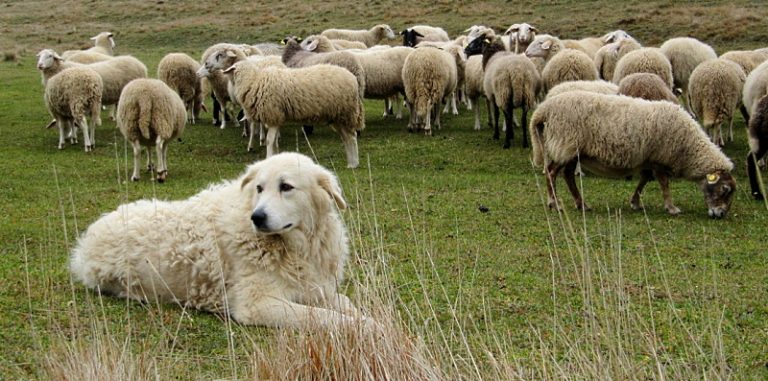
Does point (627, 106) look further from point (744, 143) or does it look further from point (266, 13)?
point (266, 13)

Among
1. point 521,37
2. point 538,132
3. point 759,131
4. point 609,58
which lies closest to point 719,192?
point 759,131

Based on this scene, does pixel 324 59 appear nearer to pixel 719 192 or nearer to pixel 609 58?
pixel 609 58

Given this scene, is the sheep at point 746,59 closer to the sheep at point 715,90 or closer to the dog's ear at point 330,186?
the sheep at point 715,90

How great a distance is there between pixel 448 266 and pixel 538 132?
373 centimetres

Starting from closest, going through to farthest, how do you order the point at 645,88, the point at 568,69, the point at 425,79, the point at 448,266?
the point at 448,266 < the point at 645,88 < the point at 568,69 < the point at 425,79

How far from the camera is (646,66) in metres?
15.9

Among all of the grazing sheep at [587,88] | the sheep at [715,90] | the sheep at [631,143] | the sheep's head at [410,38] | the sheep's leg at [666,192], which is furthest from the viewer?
the sheep's head at [410,38]

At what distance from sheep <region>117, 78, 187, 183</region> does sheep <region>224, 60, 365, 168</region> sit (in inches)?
59.5

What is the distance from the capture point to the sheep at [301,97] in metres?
14.7

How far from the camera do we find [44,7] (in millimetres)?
53281

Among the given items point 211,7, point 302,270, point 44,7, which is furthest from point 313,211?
point 44,7

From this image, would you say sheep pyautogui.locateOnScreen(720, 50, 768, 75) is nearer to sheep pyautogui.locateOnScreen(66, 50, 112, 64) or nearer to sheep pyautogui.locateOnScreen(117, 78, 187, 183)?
sheep pyautogui.locateOnScreen(117, 78, 187, 183)

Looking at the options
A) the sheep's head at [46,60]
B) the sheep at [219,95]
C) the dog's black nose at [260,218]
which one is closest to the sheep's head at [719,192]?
the dog's black nose at [260,218]

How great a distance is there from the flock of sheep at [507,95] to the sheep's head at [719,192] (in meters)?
0.01
